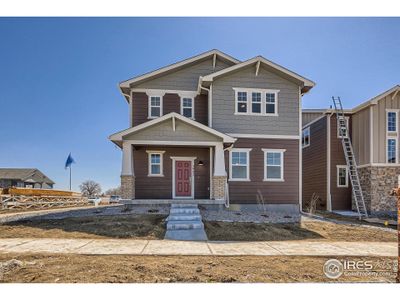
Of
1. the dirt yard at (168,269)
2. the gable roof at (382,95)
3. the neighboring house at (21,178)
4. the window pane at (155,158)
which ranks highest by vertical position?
the gable roof at (382,95)

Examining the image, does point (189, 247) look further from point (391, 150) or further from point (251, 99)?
point (391, 150)

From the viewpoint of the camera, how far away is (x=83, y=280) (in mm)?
3736

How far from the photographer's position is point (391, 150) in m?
14.1

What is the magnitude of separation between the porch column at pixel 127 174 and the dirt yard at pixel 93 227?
4.93 feet


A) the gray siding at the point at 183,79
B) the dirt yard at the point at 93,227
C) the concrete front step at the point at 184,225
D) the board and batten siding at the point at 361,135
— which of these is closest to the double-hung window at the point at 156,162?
the gray siding at the point at 183,79

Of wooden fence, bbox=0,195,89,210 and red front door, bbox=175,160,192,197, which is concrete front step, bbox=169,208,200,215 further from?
wooden fence, bbox=0,195,89,210

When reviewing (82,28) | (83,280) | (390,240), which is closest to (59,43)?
(82,28)

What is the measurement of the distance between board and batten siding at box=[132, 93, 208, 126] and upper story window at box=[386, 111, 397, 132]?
9985 millimetres

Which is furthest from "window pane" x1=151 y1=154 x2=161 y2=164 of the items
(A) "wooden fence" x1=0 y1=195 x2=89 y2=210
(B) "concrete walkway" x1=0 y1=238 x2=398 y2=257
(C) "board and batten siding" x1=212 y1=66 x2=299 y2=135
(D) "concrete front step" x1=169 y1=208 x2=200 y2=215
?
(A) "wooden fence" x1=0 y1=195 x2=89 y2=210

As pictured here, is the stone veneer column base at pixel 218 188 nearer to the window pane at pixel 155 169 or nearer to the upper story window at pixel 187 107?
the window pane at pixel 155 169

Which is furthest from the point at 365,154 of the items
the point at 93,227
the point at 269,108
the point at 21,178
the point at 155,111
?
the point at 21,178

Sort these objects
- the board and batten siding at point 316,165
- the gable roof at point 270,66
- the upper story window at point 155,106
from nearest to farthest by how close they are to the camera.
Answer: the gable roof at point 270,66, the upper story window at point 155,106, the board and batten siding at point 316,165

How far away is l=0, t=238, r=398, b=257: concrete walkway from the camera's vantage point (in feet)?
17.8

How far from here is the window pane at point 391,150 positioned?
14.0 m
